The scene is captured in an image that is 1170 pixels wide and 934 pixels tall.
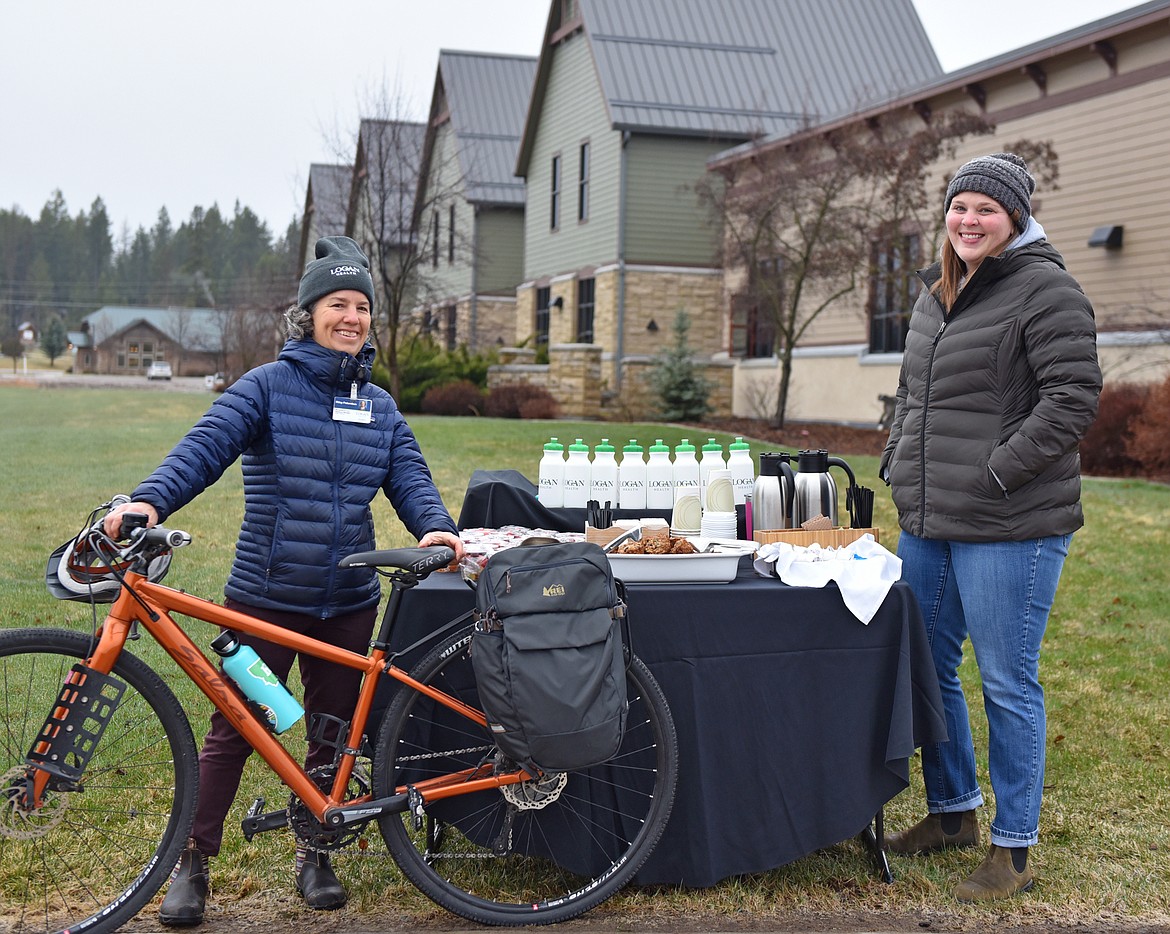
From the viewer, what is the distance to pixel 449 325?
121 feet

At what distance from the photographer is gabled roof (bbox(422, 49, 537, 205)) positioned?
34.6m

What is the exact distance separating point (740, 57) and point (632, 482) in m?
24.2

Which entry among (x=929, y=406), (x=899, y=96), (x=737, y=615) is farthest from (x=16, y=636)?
(x=899, y=96)

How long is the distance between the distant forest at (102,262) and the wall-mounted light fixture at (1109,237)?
117m

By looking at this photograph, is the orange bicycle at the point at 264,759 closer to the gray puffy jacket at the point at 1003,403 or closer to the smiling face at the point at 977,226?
the gray puffy jacket at the point at 1003,403

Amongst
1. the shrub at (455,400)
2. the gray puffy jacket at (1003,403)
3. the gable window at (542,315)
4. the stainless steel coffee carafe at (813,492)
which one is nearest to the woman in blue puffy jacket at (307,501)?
the stainless steel coffee carafe at (813,492)

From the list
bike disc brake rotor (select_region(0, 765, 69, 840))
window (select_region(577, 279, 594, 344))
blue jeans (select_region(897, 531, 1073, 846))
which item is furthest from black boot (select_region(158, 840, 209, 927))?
window (select_region(577, 279, 594, 344))

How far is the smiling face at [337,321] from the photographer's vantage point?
12.4 ft

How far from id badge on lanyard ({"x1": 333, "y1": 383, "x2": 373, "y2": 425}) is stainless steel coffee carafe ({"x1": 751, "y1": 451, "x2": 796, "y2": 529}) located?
1.40 m

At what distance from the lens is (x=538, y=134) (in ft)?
101

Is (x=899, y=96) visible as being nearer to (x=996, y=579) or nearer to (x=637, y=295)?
(x=637, y=295)

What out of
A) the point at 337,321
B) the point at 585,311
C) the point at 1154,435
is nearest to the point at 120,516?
the point at 337,321

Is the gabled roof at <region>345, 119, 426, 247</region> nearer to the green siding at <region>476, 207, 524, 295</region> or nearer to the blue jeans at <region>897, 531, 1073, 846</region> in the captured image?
the green siding at <region>476, 207, 524, 295</region>

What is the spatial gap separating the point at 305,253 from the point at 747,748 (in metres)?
48.1
